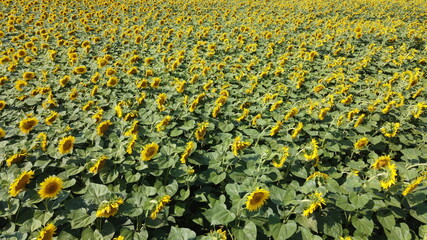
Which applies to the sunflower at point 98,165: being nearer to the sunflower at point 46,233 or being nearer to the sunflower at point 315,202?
the sunflower at point 46,233

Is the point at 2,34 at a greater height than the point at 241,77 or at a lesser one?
greater

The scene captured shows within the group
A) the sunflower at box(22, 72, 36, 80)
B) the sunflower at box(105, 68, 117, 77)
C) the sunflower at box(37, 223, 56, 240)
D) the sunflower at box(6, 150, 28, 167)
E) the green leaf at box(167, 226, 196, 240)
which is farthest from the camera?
the sunflower at box(105, 68, 117, 77)

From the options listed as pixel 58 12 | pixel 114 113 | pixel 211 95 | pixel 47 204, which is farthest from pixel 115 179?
pixel 58 12

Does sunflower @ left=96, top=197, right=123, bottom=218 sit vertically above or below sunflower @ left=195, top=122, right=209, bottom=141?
above

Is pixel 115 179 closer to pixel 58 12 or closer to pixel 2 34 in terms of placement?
pixel 2 34

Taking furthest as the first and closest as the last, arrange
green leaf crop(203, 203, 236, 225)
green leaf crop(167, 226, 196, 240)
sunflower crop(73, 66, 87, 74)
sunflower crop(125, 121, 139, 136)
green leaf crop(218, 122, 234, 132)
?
sunflower crop(73, 66, 87, 74) → green leaf crop(218, 122, 234, 132) → sunflower crop(125, 121, 139, 136) → green leaf crop(203, 203, 236, 225) → green leaf crop(167, 226, 196, 240)

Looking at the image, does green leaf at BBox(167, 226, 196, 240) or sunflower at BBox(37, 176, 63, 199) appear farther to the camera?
sunflower at BBox(37, 176, 63, 199)

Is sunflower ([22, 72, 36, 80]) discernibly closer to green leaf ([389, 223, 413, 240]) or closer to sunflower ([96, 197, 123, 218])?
sunflower ([96, 197, 123, 218])

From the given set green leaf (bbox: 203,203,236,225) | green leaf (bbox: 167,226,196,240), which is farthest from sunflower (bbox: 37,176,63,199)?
green leaf (bbox: 203,203,236,225)

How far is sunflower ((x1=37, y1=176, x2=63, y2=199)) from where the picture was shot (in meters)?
2.39

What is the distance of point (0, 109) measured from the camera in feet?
14.0

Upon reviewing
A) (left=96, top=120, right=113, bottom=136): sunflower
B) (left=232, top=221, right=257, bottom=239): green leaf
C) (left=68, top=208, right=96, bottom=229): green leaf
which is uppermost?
(left=96, top=120, right=113, bottom=136): sunflower

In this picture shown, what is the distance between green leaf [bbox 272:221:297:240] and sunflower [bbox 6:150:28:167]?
2.90 m

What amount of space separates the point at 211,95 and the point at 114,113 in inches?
72.8
